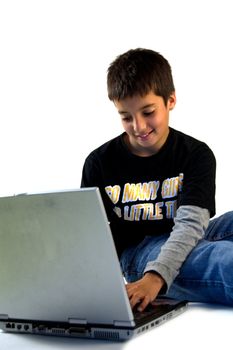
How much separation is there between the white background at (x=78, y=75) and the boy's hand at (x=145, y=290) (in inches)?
50.0

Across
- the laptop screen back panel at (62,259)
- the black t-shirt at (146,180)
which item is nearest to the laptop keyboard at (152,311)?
the laptop screen back panel at (62,259)

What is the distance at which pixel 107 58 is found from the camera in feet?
9.04

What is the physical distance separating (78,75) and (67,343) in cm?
172

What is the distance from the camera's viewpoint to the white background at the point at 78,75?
2615mm

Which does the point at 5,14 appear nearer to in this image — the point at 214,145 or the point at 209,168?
the point at 214,145

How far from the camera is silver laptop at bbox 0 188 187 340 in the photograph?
3.65 feet

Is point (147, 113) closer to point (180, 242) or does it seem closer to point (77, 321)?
point (180, 242)

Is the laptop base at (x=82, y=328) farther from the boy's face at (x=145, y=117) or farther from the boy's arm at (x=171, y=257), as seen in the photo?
the boy's face at (x=145, y=117)

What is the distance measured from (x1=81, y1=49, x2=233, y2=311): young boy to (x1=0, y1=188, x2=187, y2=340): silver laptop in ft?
0.74

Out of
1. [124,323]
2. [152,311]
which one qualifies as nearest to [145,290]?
[152,311]

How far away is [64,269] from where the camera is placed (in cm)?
117

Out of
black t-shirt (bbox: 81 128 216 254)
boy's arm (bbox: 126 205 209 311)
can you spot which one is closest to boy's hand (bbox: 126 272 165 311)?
boy's arm (bbox: 126 205 209 311)

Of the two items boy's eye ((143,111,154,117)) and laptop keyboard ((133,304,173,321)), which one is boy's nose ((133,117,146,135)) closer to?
boy's eye ((143,111,154,117))

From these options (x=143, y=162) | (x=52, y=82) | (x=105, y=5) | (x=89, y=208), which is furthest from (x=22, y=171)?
(x=89, y=208)
